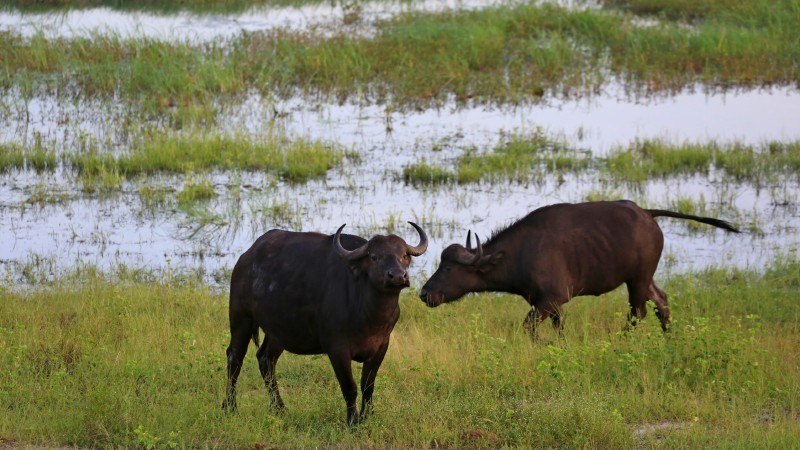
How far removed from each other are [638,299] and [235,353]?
3084mm

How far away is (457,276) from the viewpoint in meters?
8.66

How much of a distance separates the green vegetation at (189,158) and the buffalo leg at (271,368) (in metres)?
6.22

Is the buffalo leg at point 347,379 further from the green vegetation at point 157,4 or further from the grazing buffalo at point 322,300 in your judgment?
the green vegetation at point 157,4

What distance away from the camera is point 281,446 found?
640cm

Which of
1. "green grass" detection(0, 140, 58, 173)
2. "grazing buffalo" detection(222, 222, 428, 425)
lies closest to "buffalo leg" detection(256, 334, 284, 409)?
"grazing buffalo" detection(222, 222, 428, 425)

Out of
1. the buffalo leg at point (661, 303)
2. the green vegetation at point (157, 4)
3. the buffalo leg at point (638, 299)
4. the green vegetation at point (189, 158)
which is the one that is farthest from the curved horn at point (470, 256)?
the green vegetation at point (157, 4)

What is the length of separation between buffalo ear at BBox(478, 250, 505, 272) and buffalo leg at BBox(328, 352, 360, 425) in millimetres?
2282

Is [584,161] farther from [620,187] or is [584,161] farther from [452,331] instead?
[452,331]

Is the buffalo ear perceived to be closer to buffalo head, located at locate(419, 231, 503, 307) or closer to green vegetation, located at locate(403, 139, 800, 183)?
buffalo head, located at locate(419, 231, 503, 307)

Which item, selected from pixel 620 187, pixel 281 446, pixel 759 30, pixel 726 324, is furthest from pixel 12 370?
pixel 759 30

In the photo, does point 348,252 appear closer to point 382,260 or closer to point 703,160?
point 382,260

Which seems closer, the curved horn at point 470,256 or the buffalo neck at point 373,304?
the buffalo neck at point 373,304

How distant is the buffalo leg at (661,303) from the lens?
859cm

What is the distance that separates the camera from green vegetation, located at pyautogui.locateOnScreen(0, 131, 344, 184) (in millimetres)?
13219
